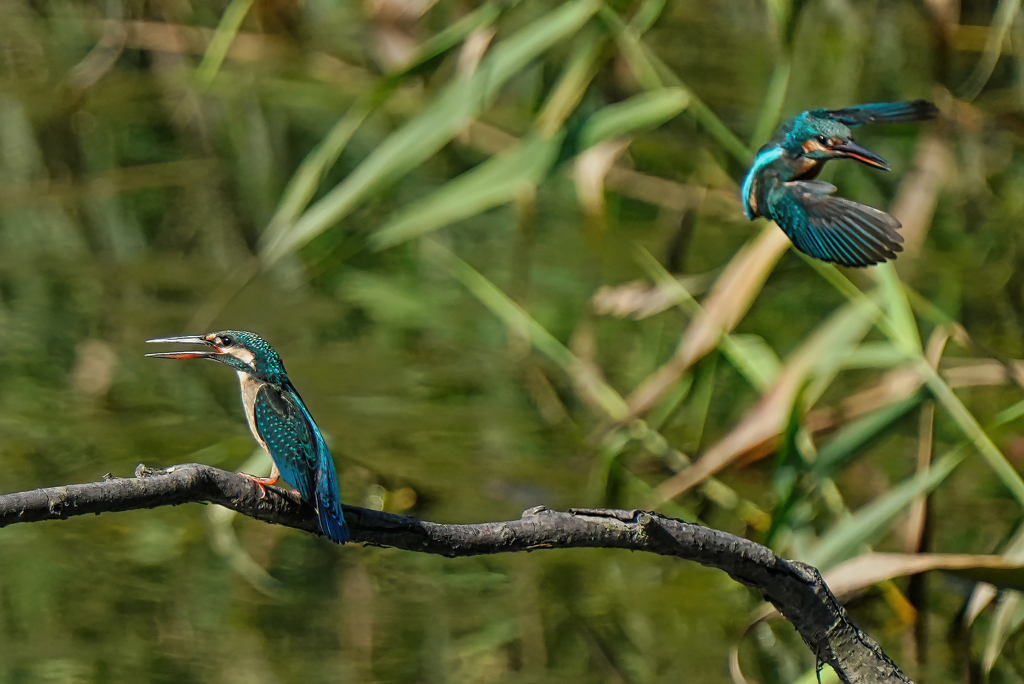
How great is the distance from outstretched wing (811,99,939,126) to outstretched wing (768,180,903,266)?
3.8 inches

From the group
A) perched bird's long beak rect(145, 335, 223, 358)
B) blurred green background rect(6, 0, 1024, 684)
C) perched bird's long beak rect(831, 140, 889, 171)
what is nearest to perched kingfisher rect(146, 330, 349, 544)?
perched bird's long beak rect(145, 335, 223, 358)

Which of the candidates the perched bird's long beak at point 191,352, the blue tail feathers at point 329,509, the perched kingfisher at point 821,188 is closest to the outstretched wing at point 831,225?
the perched kingfisher at point 821,188

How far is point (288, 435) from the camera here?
1.69 metres

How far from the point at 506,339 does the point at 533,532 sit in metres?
3.01

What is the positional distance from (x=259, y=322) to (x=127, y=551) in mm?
1457

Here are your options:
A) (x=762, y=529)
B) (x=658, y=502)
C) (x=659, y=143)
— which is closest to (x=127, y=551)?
(x=658, y=502)

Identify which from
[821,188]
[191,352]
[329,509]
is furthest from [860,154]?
[191,352]

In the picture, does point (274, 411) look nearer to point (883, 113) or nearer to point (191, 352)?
point (191, 352)

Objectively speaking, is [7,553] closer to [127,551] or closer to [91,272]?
[127,551]

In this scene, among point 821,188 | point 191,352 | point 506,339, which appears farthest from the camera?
point 506,339

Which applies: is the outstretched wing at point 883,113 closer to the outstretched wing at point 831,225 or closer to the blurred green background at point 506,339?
the outstretched wing at point 831,225

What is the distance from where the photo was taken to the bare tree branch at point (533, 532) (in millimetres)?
1249

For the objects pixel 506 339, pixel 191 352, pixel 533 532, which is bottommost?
pixel 506 339

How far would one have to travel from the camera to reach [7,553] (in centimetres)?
293
